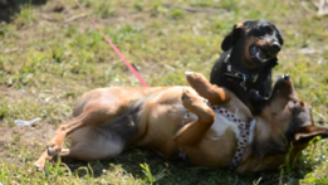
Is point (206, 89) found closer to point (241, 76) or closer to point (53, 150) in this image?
point (241, 76)

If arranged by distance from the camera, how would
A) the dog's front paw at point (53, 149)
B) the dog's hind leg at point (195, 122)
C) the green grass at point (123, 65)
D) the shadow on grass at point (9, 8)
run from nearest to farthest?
the dog's hind leg at point (195, 122)
the dog's front paw at point (53, 149)
the green grass at point (123, 65)
the shadow on grass at point (9, 8)

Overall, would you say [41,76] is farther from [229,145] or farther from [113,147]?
[229,145]

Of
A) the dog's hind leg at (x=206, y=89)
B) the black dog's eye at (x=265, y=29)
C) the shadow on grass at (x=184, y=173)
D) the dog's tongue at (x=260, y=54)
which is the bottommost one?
the shadow on grass at (x=184, y=173)

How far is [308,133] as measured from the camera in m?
3.80

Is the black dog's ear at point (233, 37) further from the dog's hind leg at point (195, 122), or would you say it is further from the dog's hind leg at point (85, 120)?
the dog's hind leg at point (85, 120)

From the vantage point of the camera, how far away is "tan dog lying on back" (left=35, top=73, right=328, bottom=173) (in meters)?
3.99

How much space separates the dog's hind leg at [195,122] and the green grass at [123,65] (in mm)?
381

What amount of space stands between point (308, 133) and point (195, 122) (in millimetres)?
955

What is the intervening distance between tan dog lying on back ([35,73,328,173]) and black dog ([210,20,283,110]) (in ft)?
0.94

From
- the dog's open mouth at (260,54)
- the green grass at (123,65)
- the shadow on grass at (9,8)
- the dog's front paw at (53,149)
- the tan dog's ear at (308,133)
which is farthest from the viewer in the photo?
the shadow on grass at (9,8)

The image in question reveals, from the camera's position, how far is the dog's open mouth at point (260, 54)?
14.6ft

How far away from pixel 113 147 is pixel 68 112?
102 cm

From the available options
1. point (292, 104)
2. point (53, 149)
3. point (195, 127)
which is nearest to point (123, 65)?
point (53, 149)

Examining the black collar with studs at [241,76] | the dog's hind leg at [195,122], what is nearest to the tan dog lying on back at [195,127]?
the dog's hind leg at [195,122]
